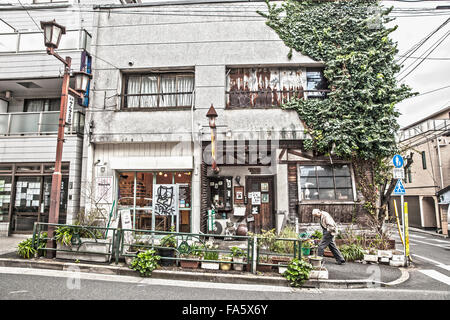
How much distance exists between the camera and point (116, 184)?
413 inches

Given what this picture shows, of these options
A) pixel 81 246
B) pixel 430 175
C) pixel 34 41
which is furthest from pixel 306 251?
pixel 430 175

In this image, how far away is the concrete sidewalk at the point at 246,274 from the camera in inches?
246

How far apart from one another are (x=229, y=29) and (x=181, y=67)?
2.54m

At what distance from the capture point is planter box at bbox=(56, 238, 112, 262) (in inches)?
284

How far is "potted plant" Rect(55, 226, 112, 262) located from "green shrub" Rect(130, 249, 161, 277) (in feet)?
3.47

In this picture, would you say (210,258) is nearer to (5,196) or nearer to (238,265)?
(238,265)

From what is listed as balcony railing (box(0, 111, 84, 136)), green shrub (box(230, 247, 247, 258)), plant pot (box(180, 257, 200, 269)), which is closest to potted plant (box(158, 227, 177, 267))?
plant pot (box(180, 257, 200, 269))

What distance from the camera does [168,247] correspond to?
6836 millimetres

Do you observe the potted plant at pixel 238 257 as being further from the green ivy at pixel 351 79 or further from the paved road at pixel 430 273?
the green ivy at pixel 351 79

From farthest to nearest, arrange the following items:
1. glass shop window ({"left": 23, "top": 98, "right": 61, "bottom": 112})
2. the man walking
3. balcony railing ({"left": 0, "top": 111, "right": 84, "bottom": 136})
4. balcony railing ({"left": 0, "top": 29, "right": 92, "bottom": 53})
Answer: glass shop window ({"left": 23, "top": 98, "right": 61, "bottom": 112}) < balcony railing ({"left": 0, "top": 29, "right": 92, "bottom": 53}) < balcony railing ({"left": 0, "top": 111, "right": 84, "bottom": 136}) < the man walking

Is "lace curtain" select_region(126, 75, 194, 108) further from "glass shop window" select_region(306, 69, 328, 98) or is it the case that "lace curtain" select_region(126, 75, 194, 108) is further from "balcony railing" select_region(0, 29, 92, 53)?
"glass shop window" select_region(306, 69, 328, 98)

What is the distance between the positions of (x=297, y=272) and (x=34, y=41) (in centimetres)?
1392

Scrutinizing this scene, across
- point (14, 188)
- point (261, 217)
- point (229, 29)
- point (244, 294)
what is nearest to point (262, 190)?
Result: point (261, 217)
